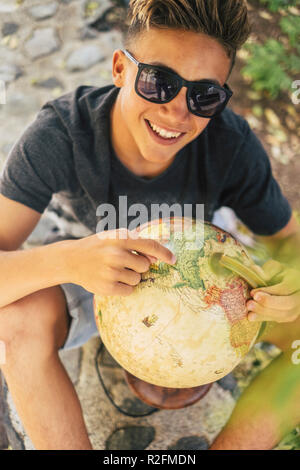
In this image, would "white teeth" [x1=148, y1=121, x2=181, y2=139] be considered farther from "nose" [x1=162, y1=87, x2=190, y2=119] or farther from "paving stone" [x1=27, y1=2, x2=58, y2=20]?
"paving stone" [x1=27, y1=2, x2=58, y2=20]

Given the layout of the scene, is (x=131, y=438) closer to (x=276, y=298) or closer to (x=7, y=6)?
(x=276, y=298)

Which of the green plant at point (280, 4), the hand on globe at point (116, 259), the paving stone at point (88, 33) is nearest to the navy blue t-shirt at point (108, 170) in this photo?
the hand on globe at point (116, 259)

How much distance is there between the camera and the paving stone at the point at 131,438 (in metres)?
2.21

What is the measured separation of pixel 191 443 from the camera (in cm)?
223

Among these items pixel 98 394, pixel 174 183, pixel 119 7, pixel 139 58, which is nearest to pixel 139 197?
pixel 174 183

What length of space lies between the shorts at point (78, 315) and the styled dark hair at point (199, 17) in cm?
126

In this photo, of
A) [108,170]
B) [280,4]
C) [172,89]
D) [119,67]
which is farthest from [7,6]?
[172,89]

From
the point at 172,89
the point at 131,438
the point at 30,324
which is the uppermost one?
the point at 172,89

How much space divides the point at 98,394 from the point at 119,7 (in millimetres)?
4198

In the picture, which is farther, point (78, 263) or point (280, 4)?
point (280, 4)

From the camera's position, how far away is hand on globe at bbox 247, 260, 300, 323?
1426 millimetres

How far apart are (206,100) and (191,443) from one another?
71.0 inches

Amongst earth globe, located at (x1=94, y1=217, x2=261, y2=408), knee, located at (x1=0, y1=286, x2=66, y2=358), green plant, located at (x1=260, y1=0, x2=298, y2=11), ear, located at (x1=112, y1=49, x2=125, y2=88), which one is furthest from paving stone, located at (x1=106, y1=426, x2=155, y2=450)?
green plant, located at (x1=260, y1=0, x2=298, y2=11)
